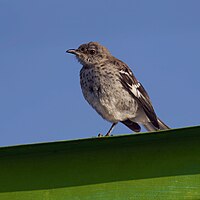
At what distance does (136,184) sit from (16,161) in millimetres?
597

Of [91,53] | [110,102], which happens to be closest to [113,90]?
[110,102]

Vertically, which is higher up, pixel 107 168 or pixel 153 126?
pixel 153 126

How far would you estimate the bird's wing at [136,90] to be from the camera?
699 centimetres

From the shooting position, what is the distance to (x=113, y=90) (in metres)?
6.68

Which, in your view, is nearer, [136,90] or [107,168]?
[107,168]

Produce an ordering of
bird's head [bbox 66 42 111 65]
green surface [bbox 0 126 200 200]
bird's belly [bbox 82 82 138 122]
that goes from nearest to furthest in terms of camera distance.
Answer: green surface [bbox 0 126 200 200], bird's belly [bbox 82 82 138 122], bird's head [bbox 66 42 111 65]

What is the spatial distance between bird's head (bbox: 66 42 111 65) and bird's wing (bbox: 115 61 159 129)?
33 cm

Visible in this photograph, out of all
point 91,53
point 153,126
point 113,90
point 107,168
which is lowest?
point 107,168

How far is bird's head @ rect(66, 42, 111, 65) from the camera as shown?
24.1ft

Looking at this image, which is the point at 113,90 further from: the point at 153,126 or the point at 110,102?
the point at 153,126

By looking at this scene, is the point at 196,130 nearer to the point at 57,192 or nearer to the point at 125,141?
the point at 125,141

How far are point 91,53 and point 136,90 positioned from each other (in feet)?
2.82

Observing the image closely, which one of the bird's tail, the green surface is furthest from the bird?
the green surface

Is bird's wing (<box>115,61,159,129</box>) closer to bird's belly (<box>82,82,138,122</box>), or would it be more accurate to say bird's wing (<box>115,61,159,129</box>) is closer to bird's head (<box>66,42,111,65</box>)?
bird's belly (<box>82,82,138,122</box>)
